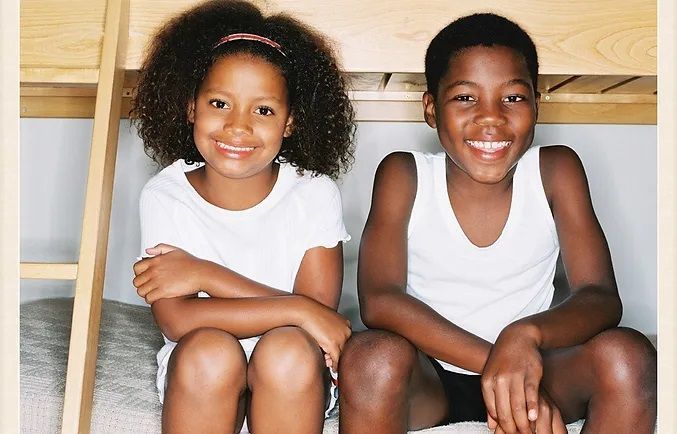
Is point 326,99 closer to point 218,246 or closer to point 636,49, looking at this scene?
point 218,246

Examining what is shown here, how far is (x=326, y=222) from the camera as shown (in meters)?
1.30

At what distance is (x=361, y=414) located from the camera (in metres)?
1.06

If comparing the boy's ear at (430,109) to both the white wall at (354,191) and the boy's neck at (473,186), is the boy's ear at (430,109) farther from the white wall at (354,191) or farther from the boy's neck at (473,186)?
the white wall at (354,191)

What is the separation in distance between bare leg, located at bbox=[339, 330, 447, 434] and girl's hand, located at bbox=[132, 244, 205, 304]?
25 centimetres

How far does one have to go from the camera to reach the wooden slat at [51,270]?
118 cm

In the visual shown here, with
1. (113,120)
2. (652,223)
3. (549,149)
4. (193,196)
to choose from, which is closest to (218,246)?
(193,196)

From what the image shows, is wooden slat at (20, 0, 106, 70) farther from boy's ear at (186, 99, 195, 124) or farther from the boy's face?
the boy's face

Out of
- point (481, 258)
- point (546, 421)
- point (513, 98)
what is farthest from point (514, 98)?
point (546, 421)

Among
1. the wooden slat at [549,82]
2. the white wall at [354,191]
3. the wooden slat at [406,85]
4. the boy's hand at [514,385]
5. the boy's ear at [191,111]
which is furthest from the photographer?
the white wall at [354,191]

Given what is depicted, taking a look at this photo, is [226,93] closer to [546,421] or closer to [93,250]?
[93,250]

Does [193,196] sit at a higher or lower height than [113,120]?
lower

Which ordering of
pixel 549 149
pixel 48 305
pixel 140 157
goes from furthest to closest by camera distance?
pixel 140 157 → pixel 48 305 → pixel 549 149

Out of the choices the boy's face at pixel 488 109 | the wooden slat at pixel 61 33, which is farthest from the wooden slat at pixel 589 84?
the wooden slat at pixel 61 33

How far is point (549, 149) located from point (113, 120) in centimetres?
68
